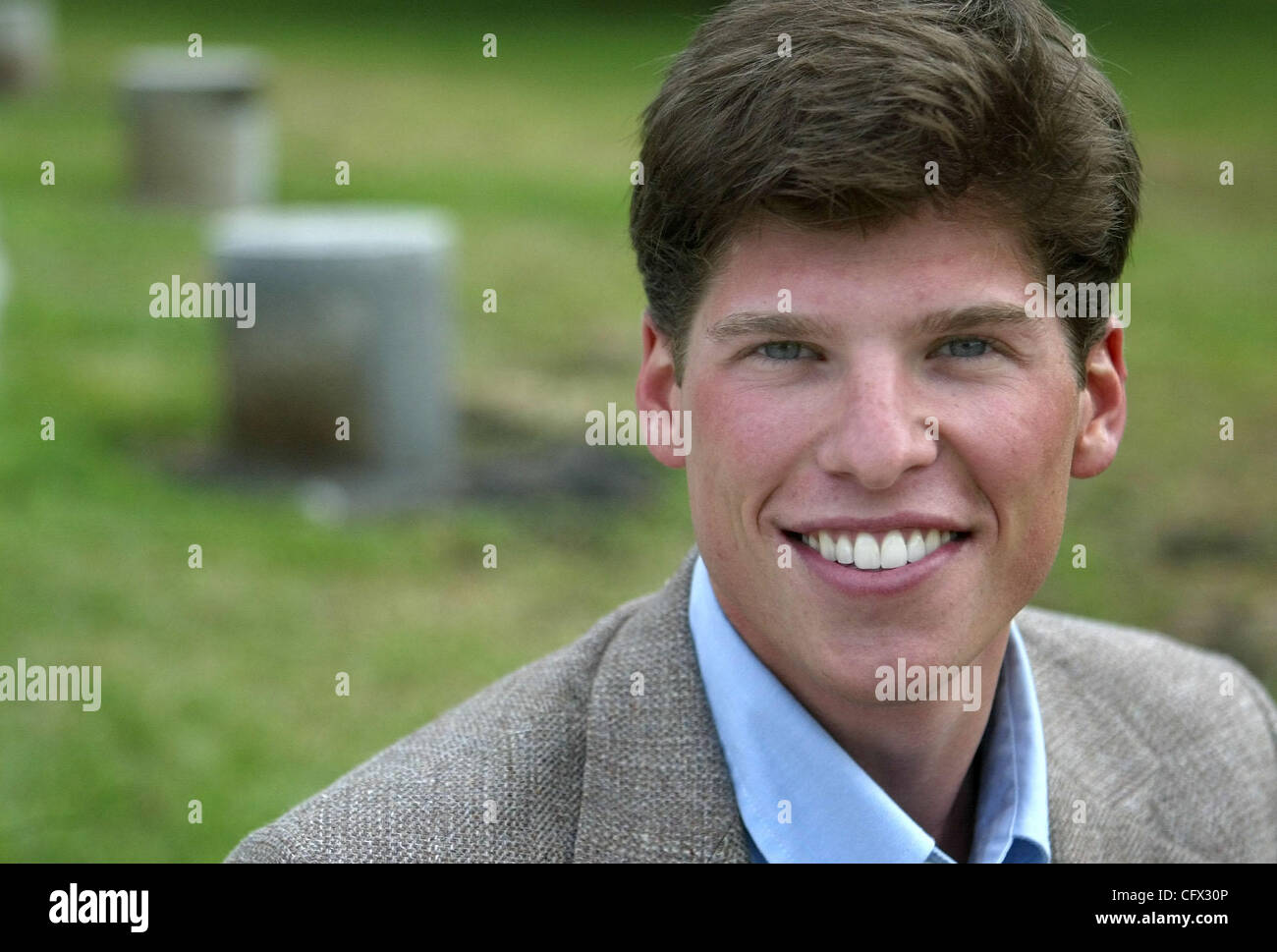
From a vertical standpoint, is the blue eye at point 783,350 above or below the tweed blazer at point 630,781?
above

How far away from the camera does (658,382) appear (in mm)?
2408

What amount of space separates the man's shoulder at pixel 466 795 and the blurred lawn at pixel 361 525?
812 millimetres

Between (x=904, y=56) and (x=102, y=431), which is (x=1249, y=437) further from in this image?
(x=904, y=56)

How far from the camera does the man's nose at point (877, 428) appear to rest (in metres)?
2.05

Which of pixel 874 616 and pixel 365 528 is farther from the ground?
pixel 874 616

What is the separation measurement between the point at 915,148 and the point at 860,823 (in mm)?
878

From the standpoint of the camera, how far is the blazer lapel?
2.23 metres

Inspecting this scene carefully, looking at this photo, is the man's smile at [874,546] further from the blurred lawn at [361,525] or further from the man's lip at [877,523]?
the blurred lawn at [361,525]

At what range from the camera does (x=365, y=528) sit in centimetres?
779

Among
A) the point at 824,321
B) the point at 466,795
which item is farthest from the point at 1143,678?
the point at 466,795
